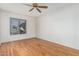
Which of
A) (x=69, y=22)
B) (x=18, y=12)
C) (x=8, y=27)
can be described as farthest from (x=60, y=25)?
(x=8, y=27)

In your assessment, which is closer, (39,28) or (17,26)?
(17,26)

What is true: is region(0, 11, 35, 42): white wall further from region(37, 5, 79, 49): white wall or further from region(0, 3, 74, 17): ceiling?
region(37, 5, 79, 49): white wall

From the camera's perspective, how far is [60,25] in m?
1.69

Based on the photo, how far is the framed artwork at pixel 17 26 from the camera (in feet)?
5.02

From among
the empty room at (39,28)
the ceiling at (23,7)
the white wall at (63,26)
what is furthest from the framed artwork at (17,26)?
the white wall at (63,26)

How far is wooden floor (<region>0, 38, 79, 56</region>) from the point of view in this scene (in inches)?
59.8

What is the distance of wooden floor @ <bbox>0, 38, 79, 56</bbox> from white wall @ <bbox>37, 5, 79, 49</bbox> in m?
0.16

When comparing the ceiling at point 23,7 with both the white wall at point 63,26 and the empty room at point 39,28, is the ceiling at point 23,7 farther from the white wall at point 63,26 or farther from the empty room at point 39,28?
the white wall at point 63,26

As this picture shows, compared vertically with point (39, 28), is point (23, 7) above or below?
above

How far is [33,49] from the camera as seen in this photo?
1799 millimetres

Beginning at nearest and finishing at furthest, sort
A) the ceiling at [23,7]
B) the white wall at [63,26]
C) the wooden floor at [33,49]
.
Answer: the ceiling at [23,7], the wooden floor at [33,49], the white wall at [63,26]

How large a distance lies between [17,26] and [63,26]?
1.01 meters

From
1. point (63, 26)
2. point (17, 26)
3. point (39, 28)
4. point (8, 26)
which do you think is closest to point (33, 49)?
point (39, 28)

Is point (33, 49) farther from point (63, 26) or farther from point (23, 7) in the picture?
point (23, 7)
